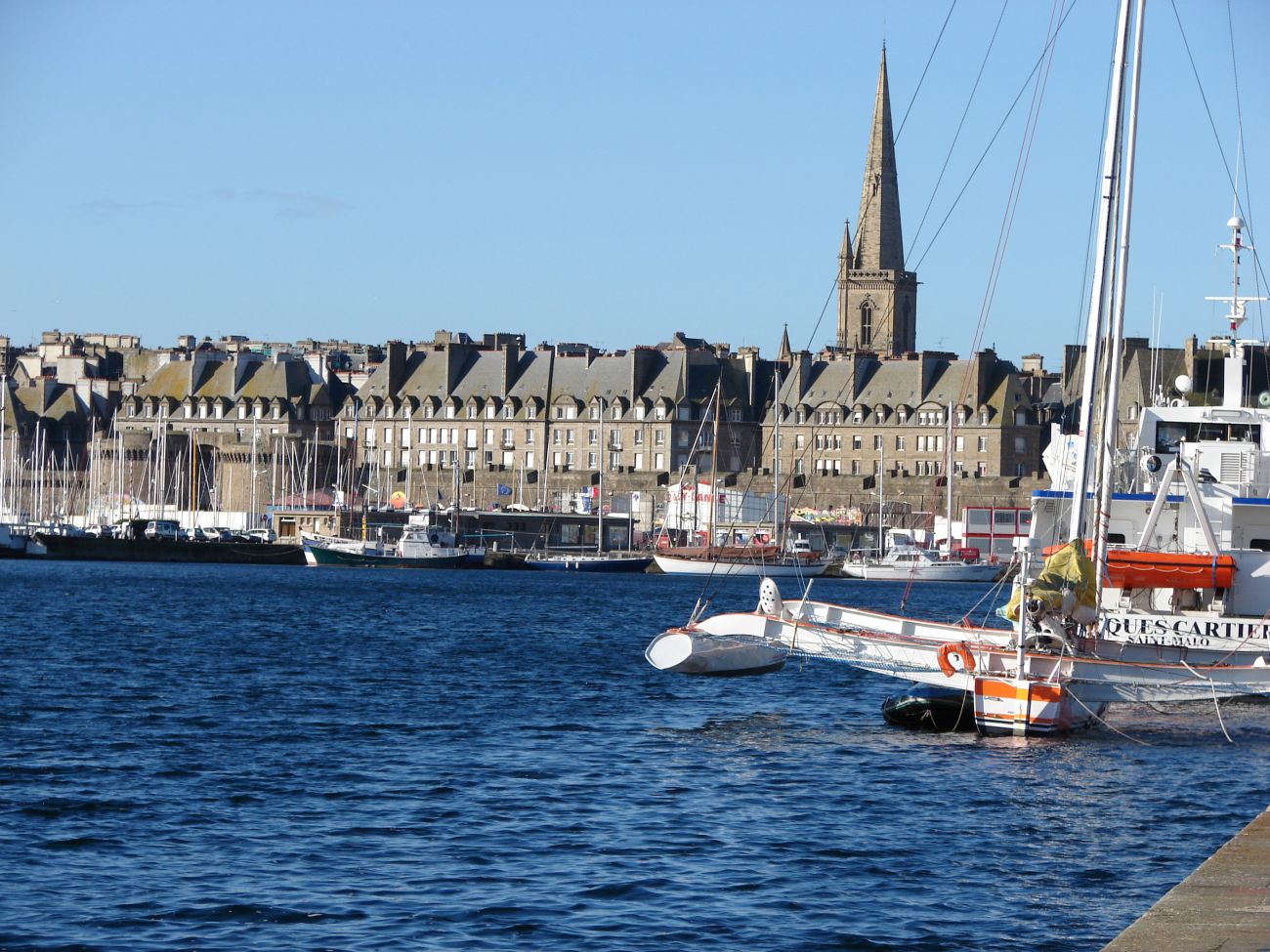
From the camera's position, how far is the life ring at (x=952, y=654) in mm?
30547

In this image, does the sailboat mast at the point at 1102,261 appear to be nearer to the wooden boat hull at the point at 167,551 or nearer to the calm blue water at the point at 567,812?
the calm blue water at the point at 567,812

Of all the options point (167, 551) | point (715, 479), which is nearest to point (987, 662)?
point (715, 479)

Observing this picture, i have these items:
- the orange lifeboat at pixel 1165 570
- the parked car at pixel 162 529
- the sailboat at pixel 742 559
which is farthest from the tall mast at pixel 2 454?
the orange lifeboat at pixel 1165 570

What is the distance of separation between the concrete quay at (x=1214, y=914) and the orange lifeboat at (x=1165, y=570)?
17.5 meters

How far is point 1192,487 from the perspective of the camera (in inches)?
1391

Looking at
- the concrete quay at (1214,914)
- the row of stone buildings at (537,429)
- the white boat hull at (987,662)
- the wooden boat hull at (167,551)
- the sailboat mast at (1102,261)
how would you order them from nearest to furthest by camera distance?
the concrete quay at (1214,914)
the white boat hull at (987,662)
the sailboat mast at (1102,261)
the wooden boat hull at (167,551)
the row of stone buildings at (537,429)

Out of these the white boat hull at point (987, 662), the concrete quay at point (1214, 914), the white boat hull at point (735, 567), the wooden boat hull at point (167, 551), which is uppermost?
the white boat hull at point (987, 662)

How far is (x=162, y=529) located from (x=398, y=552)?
20676mm

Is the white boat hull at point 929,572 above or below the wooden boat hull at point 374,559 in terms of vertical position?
above

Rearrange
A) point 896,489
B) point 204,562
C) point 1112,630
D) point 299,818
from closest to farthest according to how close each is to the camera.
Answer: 1. point 299,818
2. point 1112,630
3. point 204,562
4. point 896,489

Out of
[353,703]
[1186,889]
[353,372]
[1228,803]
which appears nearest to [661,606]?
[353,703]

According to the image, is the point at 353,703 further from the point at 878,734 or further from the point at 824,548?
the point at 824,548

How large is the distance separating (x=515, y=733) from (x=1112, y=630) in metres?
9.82

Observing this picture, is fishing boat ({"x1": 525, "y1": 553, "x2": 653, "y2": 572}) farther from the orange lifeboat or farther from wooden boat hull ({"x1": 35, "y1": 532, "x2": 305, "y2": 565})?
the orange lifeboat
